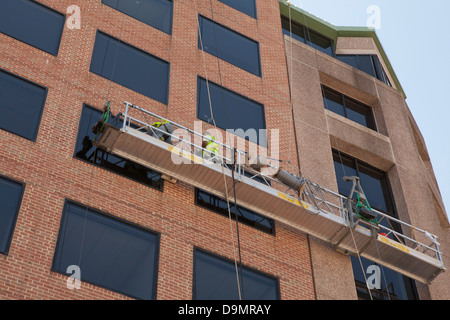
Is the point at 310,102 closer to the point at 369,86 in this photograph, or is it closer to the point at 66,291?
the point at 369,86

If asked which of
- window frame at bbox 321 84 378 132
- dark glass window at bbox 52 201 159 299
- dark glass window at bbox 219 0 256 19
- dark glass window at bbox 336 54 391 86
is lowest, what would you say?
dark glass window at bbox 52 201 159 299

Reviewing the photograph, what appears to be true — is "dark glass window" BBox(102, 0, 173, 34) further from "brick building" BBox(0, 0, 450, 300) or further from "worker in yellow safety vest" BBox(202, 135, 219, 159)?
"worker in yellow safety vest" BBox(202, 135, 219, 159)

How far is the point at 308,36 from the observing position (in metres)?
32.4

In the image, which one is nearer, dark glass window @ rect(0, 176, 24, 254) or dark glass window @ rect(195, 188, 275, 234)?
dark glass window @ rect(0, 176, 24, 254)

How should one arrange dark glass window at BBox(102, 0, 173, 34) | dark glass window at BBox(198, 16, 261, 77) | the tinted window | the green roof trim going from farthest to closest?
1. the green roof trim
2. the tinted window
3. dark glass window at BBox(198, 16, 261, 77)
4. dark glass window at BBox(102, 0, 173, 34)

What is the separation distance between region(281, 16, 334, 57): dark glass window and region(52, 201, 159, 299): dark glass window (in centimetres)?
1576

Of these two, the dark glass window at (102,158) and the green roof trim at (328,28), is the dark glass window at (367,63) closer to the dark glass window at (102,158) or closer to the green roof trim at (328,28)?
the green roof trim at (328,28)

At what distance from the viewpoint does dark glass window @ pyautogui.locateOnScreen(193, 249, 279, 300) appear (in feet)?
61.9

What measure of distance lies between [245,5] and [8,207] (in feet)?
51.1

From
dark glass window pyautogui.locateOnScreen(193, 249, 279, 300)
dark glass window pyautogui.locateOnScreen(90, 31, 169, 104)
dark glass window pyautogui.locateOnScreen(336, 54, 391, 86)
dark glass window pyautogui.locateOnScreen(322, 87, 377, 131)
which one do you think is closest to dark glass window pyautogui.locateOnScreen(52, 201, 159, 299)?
dark glass window pyautogui.locateOnScreen(193, 249, 279, 300)

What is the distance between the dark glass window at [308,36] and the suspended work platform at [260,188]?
1017 centimetres

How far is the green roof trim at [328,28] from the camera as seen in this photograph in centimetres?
3197

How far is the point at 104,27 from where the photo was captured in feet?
76.4

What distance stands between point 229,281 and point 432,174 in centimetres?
1738
